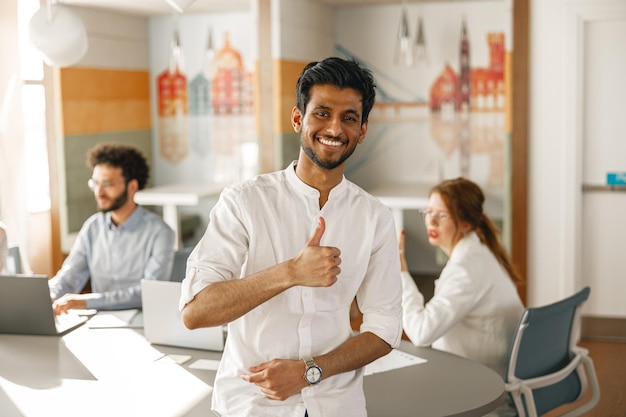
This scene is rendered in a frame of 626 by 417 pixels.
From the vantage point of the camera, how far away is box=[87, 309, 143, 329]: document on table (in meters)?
3.23

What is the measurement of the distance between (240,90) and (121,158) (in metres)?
2.90

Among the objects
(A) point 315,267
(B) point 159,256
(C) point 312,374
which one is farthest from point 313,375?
(B) point 159,256

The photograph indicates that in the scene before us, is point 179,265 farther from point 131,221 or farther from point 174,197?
point 174,197

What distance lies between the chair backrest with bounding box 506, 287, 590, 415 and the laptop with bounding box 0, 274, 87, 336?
5.44 ft

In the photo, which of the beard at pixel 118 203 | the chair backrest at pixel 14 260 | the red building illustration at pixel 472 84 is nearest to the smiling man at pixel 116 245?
the beard at pixel 118 203

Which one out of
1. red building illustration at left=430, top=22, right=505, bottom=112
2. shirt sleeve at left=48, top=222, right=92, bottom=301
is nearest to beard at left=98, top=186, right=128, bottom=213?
shirt sleeve at left=48, top=222, right=92, bottom=301

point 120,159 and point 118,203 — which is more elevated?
point 120,159

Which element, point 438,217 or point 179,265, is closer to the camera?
point 438,217

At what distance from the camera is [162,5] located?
246 inches

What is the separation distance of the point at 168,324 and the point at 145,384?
16.2 inches

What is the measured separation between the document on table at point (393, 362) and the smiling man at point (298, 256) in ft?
2.31

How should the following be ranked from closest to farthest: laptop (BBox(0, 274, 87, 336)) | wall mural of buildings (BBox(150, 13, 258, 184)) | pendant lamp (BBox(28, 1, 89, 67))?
laptop (BBox(0, 274, 87, 336)) < pendant lamp (BBox(28, 1, 89, 67)) < wall mural of buildings (BBox(150, 13, 258, 184))

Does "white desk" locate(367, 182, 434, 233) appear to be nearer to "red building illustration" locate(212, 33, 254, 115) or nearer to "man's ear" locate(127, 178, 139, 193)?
"red building illustration" locate(212, 33, 254, 115)

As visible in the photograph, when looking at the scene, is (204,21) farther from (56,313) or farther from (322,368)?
(322,368)
